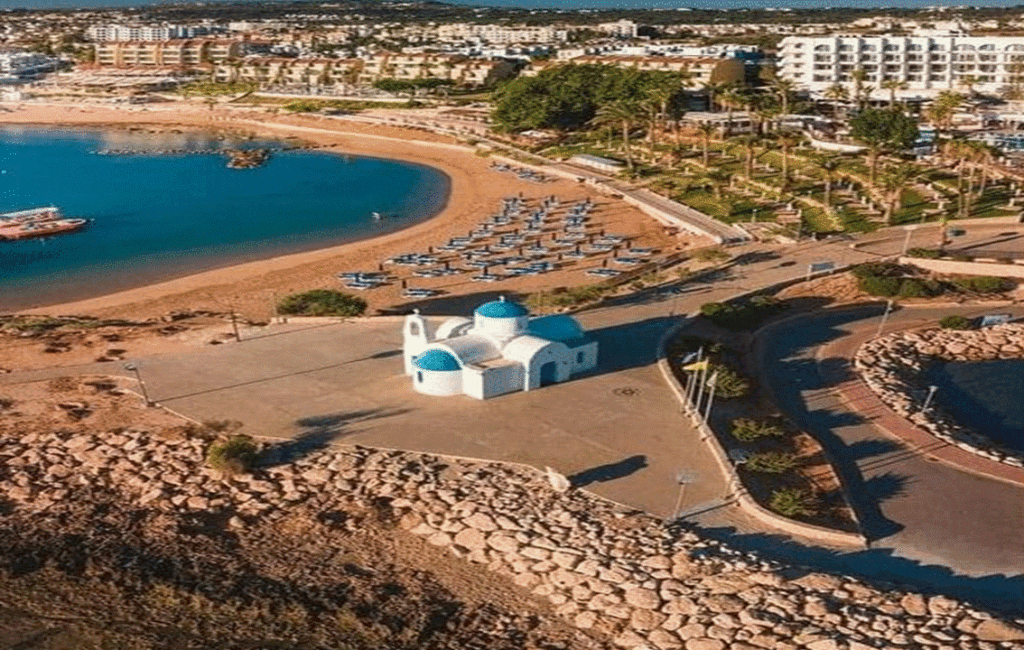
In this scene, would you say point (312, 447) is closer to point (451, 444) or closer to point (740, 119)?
point (451, 444)

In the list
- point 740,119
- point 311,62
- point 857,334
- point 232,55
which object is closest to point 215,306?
point 857,334

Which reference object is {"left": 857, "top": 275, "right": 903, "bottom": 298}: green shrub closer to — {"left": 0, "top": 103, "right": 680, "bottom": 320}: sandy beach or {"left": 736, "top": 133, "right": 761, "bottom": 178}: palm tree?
{"left": 0, "top": 103, "right": 680, "bottom": 320}: sandy beach

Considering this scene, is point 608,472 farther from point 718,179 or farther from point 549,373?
point 718,179

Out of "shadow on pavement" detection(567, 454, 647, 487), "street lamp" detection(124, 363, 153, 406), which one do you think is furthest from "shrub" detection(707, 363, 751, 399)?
"street lamp" detection(124, 363, 153, 406)

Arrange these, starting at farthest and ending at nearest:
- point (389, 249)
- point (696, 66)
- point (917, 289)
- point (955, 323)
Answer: point (696, 66), point (389, 249), point (917, 289), point (955, 323)

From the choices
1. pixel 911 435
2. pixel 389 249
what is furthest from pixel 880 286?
pixel 389 249
